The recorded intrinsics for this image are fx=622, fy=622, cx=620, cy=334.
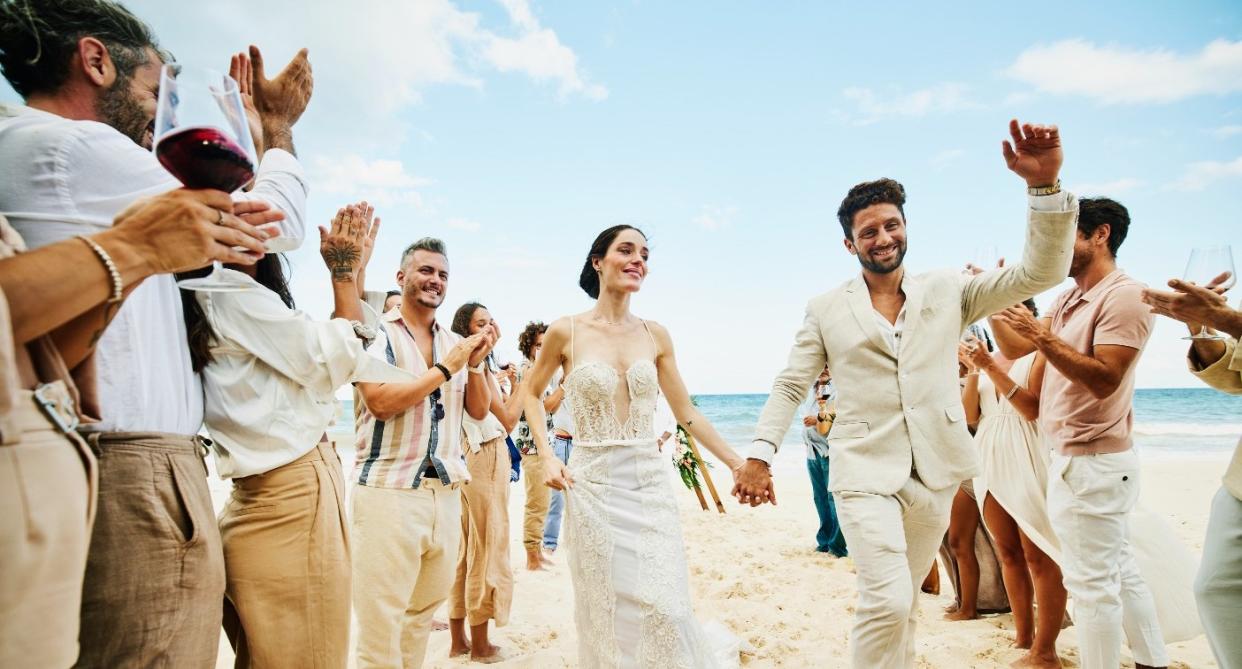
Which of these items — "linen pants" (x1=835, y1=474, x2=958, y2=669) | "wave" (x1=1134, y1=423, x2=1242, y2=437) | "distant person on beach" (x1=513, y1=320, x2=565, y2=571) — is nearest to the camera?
"linen pants" (x1=835, y1=474, x2=958, y2=669)

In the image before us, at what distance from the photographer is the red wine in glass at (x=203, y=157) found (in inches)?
49.2

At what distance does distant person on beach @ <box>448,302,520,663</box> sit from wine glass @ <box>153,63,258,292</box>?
3.35 m

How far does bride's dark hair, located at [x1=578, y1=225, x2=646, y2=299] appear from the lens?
14.6ft

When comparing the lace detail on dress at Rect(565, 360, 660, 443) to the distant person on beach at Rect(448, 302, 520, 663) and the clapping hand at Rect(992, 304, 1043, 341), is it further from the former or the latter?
the clapping hand at Rect(992, 304, 1043, 341)

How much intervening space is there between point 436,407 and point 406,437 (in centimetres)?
27

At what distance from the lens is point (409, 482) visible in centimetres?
340

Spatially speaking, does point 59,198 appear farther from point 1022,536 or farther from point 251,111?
point 1022,536

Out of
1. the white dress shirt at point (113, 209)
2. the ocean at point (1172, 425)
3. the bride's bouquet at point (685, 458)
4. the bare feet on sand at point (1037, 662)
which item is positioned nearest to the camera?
the white dress shirt at point (113, 209)

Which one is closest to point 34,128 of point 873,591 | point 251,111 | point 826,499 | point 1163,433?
point 251,111

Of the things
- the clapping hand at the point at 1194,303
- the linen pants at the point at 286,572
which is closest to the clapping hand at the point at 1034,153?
the clapping hand at the point at 1194,303

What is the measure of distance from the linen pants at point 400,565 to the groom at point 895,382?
5.74 feet

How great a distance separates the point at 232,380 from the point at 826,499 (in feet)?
23.3

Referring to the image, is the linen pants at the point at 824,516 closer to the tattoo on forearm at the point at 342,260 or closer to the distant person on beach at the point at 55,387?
the tattoo on forearm at the point at 342,260

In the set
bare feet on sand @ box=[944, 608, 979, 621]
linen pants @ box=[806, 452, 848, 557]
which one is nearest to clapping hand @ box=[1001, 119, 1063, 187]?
bare feet on sand @ box=[944, 608, 979, 621]
